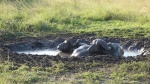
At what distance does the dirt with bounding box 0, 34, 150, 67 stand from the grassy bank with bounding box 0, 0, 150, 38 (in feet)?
1.99

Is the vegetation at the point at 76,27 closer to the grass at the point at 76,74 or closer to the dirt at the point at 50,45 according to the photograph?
the grass at the point at 76,74

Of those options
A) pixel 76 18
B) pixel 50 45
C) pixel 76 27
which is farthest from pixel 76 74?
pixel 76 18

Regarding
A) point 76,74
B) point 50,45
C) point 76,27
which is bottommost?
point 76,74

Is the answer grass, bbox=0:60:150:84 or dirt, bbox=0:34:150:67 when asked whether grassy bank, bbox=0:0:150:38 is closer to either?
dirt, bbox=0:34:150:67

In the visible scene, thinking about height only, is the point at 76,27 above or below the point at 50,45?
above

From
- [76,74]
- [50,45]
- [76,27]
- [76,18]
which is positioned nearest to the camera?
[76,74]

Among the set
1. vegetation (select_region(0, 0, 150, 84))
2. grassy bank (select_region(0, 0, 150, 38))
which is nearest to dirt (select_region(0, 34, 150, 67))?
vegetation (select_region(0, 0, 150, 84))

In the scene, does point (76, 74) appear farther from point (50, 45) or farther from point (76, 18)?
point (76, 18)

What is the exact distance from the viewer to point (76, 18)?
634 inches

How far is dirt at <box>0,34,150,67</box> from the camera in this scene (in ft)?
31.3

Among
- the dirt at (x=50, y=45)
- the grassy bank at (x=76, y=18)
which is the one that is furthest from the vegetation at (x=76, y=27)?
the dirt at (x=50, y=45)

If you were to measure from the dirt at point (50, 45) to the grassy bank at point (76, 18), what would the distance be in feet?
1.99

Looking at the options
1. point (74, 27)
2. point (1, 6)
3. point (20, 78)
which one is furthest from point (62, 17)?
point (20, 78)

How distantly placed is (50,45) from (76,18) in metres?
3.80
